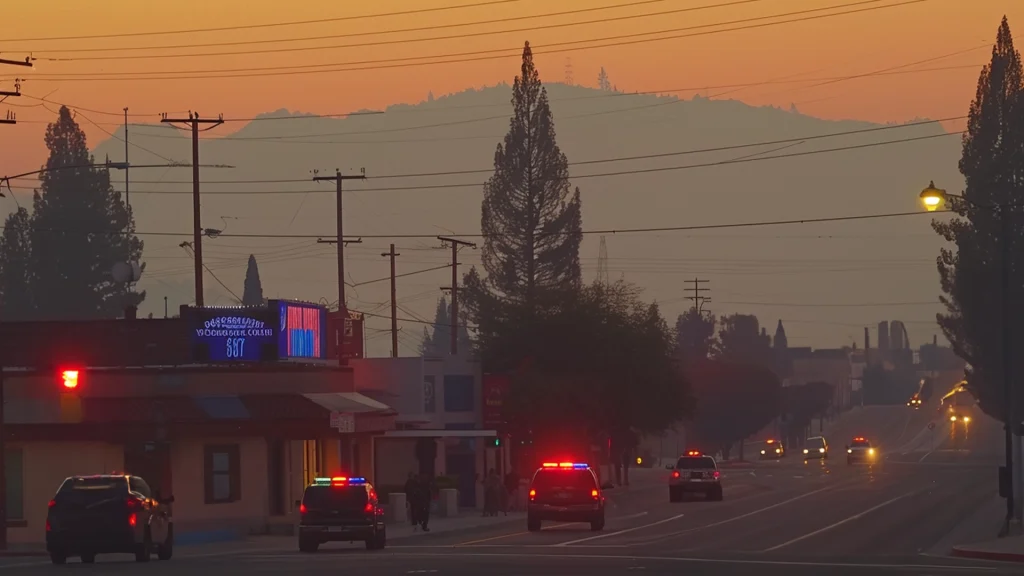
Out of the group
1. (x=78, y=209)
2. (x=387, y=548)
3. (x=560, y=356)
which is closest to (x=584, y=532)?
(x=387, y=548)

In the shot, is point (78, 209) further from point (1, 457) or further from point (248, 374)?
point (1, 457)

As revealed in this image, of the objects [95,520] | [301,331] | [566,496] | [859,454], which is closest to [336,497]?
[95,520]

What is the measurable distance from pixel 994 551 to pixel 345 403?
1013 inches

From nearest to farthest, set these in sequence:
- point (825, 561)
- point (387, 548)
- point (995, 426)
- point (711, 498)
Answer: point (825, 561)
point (387, 548)
point (711, 498)
point (995, 426)

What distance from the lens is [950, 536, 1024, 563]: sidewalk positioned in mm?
32062

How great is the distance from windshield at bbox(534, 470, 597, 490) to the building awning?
325 inches

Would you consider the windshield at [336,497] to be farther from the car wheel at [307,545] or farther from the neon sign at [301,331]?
the neon sign at [301,331]

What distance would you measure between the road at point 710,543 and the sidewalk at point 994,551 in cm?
82

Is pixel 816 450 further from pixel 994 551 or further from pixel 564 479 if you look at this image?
pixel 994 551

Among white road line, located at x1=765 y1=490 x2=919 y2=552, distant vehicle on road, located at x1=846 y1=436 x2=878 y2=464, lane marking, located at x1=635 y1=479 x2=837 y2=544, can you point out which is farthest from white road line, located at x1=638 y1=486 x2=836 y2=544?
distant vehicle on road, located at x1=846 y1=436 x2=878 y2=464

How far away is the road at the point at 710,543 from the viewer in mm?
29234

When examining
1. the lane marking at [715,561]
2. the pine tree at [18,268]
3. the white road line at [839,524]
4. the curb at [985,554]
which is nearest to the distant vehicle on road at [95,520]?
the lane marking at [715,561]

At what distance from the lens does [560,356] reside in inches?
3270

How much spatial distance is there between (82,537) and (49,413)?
15.9 m
